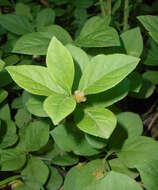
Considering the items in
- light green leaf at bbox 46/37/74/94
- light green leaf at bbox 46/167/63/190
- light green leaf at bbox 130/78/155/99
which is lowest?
light green leaf at bbox 46/167/63/190

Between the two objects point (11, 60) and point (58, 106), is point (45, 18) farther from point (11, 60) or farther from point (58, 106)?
point (58, 106)

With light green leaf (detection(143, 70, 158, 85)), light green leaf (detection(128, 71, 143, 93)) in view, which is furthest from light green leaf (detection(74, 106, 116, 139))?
light green leaf (detection(143, 70, 158, 85))

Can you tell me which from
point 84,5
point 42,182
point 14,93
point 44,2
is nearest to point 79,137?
point 42,182

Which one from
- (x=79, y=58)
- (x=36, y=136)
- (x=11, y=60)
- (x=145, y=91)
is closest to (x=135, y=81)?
(x=145, y=91)

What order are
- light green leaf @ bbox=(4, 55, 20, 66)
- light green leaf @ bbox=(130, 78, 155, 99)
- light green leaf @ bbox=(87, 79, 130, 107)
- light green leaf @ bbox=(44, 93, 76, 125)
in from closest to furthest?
light green leaf @ bbox=(44, 93, 76, 125) → light green leaf @ bbox=(87, 79, 130, 107) → light green leaf @ bbox=(130, 78, 155, 99) → light green leaf @ bbox=(4, 55, 20, 66)

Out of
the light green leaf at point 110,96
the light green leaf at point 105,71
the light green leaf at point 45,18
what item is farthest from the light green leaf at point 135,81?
the light green leaf at point 45,18

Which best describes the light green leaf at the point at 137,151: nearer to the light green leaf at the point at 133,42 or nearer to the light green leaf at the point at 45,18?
the light green leaf at the point at 133,42

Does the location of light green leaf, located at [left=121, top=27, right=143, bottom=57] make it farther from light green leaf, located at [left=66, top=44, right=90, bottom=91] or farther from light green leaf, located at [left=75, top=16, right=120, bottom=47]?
light green leaf, located at [left=66, top=44, right=90, bottom=91]
